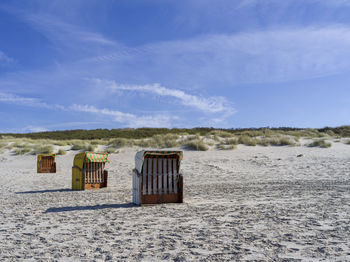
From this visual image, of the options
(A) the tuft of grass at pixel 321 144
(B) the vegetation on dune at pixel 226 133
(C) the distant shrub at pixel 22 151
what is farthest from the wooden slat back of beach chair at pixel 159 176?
(B) the vegetation on dune at pixel 226 133

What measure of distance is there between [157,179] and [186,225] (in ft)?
10.0

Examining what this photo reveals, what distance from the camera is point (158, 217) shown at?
25.2ft

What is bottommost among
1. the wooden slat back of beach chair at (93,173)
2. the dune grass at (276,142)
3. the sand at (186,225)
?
the sand at (186,225)

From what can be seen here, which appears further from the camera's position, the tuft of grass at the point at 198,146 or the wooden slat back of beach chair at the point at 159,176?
the tuft of grass at the point at 198,146

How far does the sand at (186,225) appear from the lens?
16.5 ft

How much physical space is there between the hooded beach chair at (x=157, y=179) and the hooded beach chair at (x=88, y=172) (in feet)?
14.4

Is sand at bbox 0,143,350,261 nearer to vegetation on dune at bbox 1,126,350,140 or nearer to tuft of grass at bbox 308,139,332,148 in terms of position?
tuft of grass at bbox 308,139,332,148

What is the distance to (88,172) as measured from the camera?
547 inches

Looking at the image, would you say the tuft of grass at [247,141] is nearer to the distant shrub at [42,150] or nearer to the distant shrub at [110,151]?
the distant shrub at [110,151]

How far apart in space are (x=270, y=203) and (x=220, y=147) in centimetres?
1800

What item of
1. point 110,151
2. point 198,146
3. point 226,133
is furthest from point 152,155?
point 226,133

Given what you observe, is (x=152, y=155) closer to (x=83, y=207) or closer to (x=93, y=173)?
(x=83, y=207)

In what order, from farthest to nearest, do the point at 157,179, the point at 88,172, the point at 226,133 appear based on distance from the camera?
the point at 226,133, the point at 88,172, the point at 157,179

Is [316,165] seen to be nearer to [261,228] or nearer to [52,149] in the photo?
[261,228]
